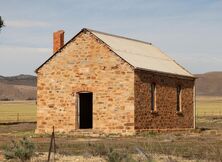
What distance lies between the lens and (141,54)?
123 feet

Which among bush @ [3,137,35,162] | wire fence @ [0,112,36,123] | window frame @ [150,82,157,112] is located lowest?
bush @ [3,137,35,162]

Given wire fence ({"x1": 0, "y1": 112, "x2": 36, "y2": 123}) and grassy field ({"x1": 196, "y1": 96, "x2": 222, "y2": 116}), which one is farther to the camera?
grassy field ({"x1": 196, "y1": 96, "x2": 222, "y2": 116})

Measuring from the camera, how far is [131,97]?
32.5m

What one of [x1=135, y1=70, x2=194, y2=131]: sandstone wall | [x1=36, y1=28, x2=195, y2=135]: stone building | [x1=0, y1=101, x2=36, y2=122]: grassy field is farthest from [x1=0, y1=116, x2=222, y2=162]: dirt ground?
[x1=0, y1=101, x2=36, y2=122]: grassy field

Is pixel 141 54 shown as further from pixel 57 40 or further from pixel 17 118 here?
pixel 17 118

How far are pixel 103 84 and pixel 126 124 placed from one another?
2748 mm

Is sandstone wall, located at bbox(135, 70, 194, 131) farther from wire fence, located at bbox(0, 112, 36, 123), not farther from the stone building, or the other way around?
wire fence, located at bbox(0, 112, 36, 123)

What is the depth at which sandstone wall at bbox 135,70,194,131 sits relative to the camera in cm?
3309

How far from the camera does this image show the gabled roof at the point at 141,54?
34000 millimetres

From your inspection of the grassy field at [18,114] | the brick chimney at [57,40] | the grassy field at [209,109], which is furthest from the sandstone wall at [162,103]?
the grassy field at [209,109]

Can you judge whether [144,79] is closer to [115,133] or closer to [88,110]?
[115,133]

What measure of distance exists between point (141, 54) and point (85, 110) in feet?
16.8

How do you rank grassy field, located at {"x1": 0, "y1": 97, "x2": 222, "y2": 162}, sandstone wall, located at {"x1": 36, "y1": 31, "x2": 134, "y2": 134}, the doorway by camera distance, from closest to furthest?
grassy field, located at {"x1": 0, "y1": 97, "x2": 222, "y2": 162} → sandstone wall, located at {"x1": 36, "y1": 31, "x2": 134, "y2": 134} → the doorway

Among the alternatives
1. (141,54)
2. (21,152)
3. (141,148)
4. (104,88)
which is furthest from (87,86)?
(141,148)
